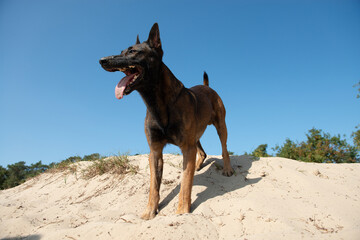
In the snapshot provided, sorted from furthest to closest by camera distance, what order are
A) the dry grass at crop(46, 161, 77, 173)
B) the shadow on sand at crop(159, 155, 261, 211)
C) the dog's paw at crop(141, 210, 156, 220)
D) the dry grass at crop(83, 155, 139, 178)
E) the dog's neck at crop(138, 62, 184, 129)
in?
1. the dry grass at crop(46, 161, 77, 173)
2. the dry grass at crop(83, 155, 139, 178)
3. the shadow on sand at crop(159, 155, 261, 211)
4. the dog's paw at crop(141, 210, 156, 220)
5. the dog's neck at crop(138, 62, 184, 129)

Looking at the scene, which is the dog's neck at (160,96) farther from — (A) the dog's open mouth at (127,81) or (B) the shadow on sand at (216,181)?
(B) the shadow on sand at (216,181)

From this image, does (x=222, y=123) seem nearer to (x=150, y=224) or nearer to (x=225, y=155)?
(x=225, y=155)

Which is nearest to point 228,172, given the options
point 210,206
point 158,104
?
point 210,206

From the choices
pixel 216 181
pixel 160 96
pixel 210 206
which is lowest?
pixel 210 206

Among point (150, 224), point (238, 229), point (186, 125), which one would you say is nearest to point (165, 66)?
point (186, 125)

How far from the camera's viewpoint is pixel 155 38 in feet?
11.3

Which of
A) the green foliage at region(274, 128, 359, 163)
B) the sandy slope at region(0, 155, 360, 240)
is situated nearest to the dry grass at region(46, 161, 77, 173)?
the sandy slope at region(0, 155, 360, 240)

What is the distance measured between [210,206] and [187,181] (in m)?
0.57

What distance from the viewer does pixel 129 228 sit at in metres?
2.71

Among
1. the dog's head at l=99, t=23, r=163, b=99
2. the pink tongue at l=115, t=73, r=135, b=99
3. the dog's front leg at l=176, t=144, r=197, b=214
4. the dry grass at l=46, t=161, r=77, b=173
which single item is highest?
the dog's head at l=99, t=23, r=163, b=99

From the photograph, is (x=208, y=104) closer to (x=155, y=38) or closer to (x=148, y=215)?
(x=155, y=38)

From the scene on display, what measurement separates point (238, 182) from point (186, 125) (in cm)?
190

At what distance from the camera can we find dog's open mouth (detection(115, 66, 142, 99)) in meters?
3.00

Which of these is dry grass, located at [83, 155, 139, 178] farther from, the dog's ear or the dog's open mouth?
the dog's ear
